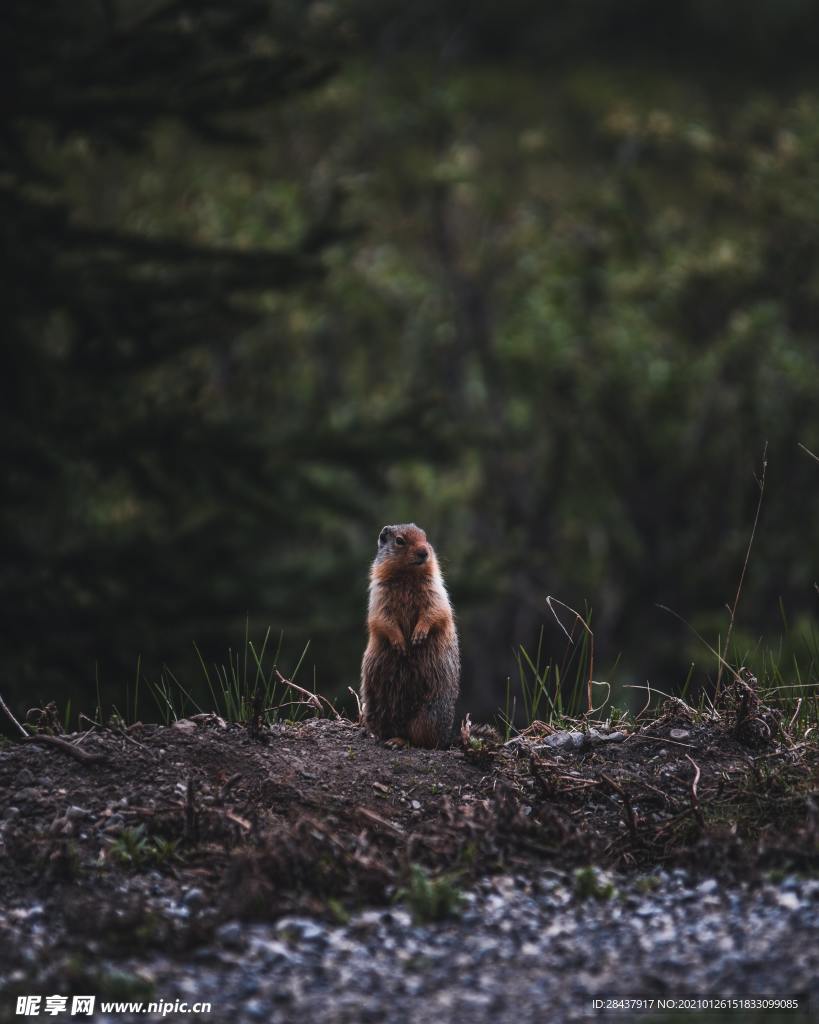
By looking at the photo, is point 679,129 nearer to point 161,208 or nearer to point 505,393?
point 505,393

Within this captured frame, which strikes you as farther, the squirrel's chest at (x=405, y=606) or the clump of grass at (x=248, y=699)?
the squirrel's chest at (x=405, y=606)

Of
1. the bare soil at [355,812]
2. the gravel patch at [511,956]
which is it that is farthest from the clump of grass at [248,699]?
A: the gravel patch at [511,956]

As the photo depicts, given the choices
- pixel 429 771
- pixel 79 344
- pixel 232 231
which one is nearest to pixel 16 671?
pixel 79 344

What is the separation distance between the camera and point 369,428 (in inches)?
439

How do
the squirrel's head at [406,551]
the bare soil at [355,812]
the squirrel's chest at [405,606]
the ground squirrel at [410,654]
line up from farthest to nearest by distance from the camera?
the squirrel's head at [406,551], the squirrel's chest at [405,606], the ground squirrel at [410,654], the bare soil at [355,812]

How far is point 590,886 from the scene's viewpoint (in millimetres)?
4055

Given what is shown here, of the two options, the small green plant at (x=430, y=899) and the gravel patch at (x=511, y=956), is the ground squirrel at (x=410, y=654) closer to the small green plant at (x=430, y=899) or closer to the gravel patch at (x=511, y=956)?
Result: the small green plant at (x=430, y=899)

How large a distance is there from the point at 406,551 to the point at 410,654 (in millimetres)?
589

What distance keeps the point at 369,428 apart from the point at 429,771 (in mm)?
6512

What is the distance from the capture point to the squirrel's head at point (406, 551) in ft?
19.8

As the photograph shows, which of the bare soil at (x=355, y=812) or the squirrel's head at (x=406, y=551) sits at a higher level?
the squirrel's head at (x=406, y=551)

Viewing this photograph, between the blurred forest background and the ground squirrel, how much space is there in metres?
3.74

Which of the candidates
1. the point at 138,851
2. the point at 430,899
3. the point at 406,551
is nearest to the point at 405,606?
the point at 406,551

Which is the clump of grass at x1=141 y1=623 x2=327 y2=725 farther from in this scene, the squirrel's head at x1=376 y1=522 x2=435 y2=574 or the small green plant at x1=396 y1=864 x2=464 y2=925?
the small green plant at x1=396 y1=864 x2=464 y2=925
